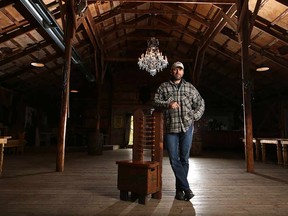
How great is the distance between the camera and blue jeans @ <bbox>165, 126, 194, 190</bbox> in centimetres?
260

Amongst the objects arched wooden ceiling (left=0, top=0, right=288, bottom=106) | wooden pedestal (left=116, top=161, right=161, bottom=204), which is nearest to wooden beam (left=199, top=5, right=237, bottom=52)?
arched wooden ceiling (left=0, top=0, right=288, bottom=106)

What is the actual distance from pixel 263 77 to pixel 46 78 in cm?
1102

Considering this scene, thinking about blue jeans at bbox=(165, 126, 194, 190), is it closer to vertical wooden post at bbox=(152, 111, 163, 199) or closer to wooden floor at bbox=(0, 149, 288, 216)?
vertical wooden post at bbox=(152, 111, 163, 199)

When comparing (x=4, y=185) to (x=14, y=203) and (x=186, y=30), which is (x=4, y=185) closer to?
(x=14, y=203)

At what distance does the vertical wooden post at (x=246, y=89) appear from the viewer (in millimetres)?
4773

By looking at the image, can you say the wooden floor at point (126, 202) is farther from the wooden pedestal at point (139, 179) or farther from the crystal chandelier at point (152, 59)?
the crystal chandelier at point (152, 59)

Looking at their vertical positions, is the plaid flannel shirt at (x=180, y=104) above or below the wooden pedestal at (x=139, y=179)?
above

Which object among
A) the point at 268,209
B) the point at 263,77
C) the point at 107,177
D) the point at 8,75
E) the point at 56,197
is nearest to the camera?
the point at 268,209

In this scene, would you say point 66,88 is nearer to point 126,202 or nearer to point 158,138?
point 158,138

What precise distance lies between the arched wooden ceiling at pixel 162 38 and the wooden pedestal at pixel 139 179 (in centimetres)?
408

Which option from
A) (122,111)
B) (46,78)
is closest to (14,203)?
(46,78)

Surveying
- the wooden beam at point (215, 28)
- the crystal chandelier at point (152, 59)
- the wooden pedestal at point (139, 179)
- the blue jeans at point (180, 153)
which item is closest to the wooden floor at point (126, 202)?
the wooden pedestal at point (139, 179)

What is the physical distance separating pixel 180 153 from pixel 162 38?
8322 millimetres

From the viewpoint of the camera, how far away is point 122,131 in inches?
539
